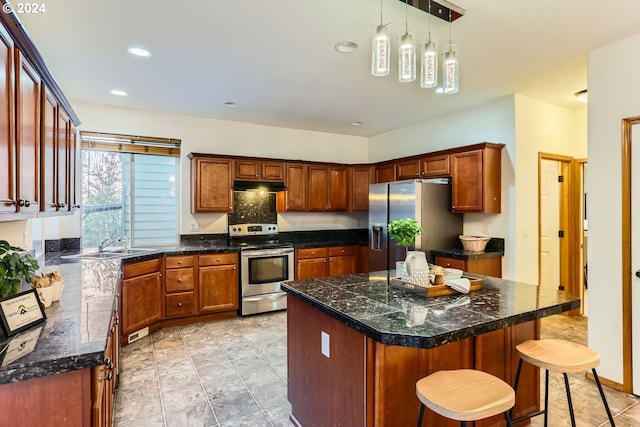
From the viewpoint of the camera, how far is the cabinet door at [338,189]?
5.68 meters

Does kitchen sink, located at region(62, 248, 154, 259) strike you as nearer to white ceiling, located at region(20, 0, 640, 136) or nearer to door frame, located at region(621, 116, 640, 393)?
white ceiling, located at region(20, 0, 640, 136)

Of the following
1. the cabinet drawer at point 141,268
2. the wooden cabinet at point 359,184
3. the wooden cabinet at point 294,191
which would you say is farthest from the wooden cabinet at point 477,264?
the cabinet drawer at point 141,268

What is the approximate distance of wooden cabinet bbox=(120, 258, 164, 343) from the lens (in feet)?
11.9

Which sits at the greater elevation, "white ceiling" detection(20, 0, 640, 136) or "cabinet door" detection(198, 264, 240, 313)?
"white ceiling" detection(20, 0, 640, 136)

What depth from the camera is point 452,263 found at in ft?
13.4

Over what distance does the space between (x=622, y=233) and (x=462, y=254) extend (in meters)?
1.45

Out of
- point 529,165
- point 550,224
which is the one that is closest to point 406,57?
point 529,165

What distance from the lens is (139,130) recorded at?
4645 mm

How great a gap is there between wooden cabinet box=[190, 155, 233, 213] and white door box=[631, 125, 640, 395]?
13.8 ft

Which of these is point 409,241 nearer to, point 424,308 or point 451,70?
point 424,308

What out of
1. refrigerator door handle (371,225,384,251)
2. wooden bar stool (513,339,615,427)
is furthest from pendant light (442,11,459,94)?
refrigerator door handle (371,225,384,251)

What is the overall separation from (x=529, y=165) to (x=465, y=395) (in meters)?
3.55

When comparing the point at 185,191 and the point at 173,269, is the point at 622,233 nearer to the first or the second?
the point at 173,269

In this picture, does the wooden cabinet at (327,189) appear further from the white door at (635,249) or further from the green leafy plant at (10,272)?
the green leafy plant at (10,272)
